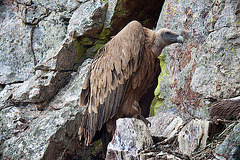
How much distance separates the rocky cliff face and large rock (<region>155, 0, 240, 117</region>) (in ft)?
0.04

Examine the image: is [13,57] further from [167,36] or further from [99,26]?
[167,36]

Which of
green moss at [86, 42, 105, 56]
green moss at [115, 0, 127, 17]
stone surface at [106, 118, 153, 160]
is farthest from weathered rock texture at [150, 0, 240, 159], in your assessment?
green moss at [86, 42, 105, 56]

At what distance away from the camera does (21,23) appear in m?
5.53

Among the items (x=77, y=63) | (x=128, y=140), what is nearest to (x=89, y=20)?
(x=77, y=63)

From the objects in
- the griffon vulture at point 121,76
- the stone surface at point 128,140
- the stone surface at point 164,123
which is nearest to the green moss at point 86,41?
the griffon vulture at point 121,76

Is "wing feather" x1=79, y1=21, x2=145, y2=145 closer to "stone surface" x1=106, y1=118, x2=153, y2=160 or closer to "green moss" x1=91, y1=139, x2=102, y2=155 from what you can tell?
"stone surface" x1=106, y1=118, x2=153, y2=160

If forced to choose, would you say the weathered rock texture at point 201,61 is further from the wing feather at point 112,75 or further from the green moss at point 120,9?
the wing feather at point 112,75

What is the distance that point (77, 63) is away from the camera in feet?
16.5

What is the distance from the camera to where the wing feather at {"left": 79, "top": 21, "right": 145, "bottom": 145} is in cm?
320

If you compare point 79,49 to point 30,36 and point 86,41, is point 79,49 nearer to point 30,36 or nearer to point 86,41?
point 86,41

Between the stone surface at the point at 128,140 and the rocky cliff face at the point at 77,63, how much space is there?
0.08m

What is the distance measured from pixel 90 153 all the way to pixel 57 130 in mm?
871

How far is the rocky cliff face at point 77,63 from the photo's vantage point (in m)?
3.44

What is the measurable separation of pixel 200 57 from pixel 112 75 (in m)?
1.21
